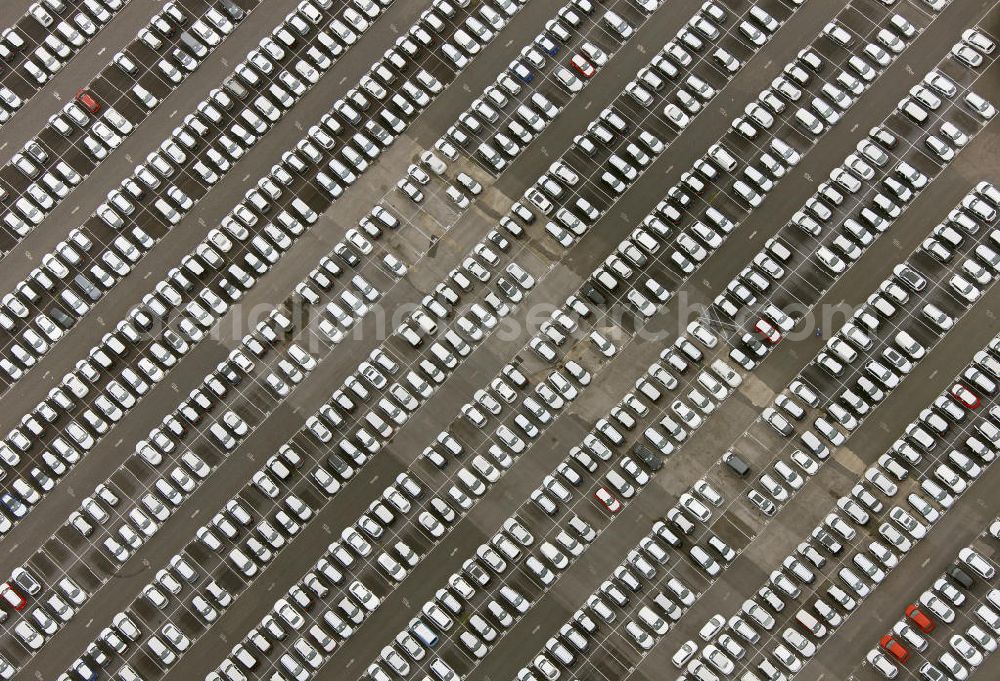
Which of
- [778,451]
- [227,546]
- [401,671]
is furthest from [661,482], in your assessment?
A: [227,546]

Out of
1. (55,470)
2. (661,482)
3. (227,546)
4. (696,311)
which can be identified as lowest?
(55,470)

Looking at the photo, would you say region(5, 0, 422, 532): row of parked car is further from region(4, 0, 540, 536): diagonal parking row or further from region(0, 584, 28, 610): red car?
region(0, 584, 28, 610): red car

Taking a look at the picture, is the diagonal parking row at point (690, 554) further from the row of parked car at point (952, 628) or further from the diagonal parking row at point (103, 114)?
the diagonal parking row at point (103, 114)

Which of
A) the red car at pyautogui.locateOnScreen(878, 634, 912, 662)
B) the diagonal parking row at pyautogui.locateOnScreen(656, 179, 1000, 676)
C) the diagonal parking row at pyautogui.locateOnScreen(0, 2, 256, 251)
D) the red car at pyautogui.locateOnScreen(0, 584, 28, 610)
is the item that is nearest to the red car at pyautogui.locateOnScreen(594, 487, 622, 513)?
the diagonal parking row at pyautogui.locateOnScreen(656, 179, 1000, 676)

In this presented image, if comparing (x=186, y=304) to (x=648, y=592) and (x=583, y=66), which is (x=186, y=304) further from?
(x=648, y=592)

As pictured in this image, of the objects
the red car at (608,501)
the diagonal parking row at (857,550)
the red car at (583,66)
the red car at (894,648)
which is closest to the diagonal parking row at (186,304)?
the red car at (583,66)

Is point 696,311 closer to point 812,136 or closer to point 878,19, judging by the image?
point 812,136
